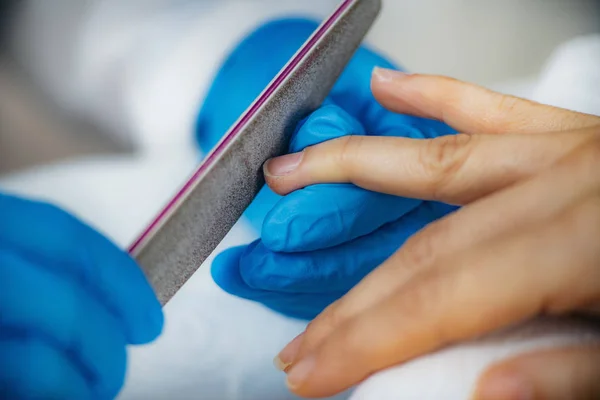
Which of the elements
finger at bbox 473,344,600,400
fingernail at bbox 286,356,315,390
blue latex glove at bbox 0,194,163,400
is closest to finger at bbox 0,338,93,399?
blue latex glove at bbox 0,194,163,400

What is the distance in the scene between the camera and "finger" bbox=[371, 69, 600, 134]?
19.3 inches

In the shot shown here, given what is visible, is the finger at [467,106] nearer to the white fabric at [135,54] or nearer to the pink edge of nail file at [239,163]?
the pink edge of nail file at [239,163]

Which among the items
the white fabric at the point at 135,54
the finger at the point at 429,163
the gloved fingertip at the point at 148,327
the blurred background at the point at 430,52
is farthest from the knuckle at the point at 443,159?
the blurred background at the point at 430,52

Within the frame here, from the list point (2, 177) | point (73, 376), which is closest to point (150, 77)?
point (2, 177)

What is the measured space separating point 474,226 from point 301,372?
0.17 meters

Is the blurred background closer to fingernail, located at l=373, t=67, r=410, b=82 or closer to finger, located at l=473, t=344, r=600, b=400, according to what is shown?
fingernail, located at l=373, t=67, r=410, b=82

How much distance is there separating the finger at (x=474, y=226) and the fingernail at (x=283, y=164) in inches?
5.6

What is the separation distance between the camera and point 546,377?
0.31 metres

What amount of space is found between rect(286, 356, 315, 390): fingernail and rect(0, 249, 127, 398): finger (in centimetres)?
14

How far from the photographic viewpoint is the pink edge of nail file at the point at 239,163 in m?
0.37

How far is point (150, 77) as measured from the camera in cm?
82

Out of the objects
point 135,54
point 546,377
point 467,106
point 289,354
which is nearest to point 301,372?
point 289,354

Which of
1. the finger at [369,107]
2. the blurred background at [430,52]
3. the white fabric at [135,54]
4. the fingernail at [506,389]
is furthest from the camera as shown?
the blurred background at [430,52]

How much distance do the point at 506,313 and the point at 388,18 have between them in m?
0.86
